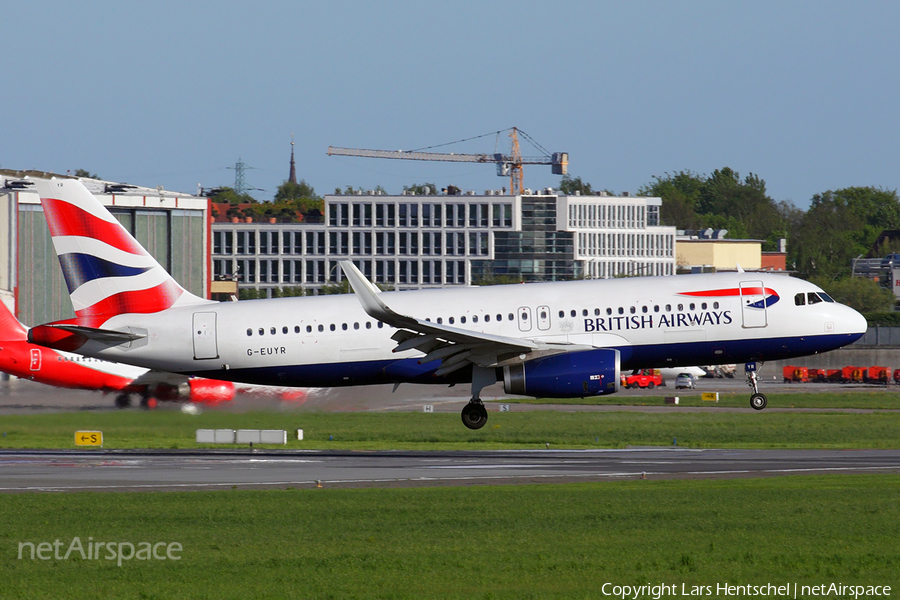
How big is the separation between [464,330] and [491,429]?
24.4 metres

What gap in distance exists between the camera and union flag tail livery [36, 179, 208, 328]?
4119 centimetres

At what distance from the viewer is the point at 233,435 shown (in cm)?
5544

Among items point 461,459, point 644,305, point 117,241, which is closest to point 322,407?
point 461,459

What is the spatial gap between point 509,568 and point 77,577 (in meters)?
7.33

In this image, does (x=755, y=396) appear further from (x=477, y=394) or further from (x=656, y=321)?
(x=477, y=394)

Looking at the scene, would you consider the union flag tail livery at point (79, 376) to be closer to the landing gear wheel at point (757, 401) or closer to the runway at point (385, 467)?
the runway at point (385, 467)

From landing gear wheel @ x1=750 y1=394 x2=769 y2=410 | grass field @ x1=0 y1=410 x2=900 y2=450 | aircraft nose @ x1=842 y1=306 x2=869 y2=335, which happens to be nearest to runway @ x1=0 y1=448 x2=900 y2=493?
grass field @ x1=0 y1=410 x2=900 y2=450

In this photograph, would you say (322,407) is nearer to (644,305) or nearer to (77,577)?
(644,305)

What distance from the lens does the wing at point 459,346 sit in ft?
122

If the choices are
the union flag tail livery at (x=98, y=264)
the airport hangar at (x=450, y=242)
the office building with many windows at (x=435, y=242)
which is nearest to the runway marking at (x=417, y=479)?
the union flag tail livery at (x=98, y=264)

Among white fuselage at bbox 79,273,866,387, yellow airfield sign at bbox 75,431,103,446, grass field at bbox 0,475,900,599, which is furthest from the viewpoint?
yellow airfield sign at bbox 75,431,103,446

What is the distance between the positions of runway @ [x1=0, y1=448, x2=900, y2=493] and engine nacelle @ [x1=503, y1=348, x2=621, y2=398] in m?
2.71

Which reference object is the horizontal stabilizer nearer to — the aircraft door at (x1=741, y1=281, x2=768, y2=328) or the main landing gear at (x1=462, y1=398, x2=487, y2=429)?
the main landing gear at (x1=462, y1=398, x2=487, y2=429)

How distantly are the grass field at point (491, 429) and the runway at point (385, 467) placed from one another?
5.21 feet
